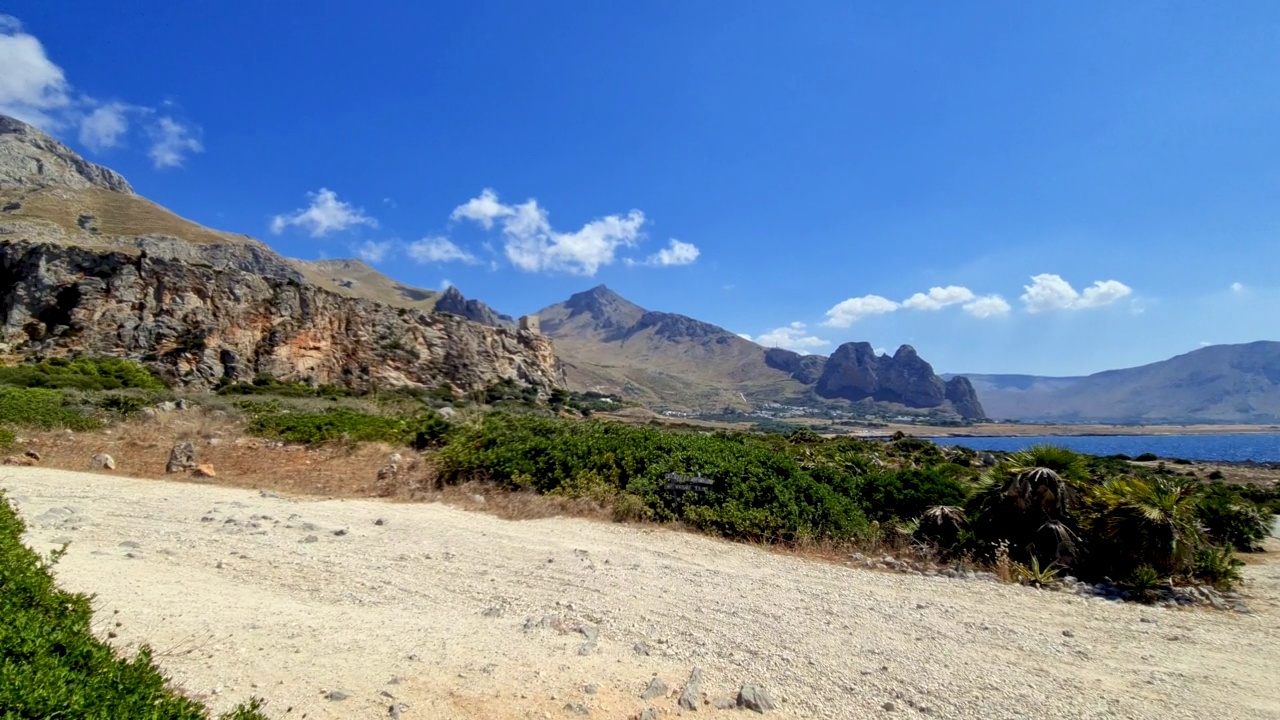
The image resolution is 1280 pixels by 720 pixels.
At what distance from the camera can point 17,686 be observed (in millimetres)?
2207

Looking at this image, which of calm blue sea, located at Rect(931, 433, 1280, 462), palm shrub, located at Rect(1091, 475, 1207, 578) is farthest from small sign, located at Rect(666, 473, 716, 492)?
calm blue sea, located at Rect(931, 433, 1280, 462)

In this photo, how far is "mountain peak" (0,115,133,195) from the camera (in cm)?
12056

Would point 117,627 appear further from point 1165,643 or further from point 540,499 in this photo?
point 1165,643

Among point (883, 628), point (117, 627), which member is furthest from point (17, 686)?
point (883, 628)

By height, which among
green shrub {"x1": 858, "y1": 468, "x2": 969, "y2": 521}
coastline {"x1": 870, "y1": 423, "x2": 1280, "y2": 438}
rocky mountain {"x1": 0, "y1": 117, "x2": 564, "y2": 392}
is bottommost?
coastline {"x1": 870, "y1": 423, "x2": 1280, "y2": 438}

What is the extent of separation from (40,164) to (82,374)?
151362mm

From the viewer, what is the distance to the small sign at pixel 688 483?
10.2 meters

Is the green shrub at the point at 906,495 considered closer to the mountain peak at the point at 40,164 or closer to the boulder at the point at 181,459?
the boulder at the point at 181,459

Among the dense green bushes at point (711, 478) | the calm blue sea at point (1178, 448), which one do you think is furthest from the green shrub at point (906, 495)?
the calm blue sea at point (1178, 448)

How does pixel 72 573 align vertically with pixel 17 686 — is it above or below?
below

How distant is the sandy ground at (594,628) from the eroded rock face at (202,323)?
3884 centimetres

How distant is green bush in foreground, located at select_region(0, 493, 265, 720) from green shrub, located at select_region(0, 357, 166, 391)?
95.9 feet

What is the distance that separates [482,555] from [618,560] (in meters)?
1.76

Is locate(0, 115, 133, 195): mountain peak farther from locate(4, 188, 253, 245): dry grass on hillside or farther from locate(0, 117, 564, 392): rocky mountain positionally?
locate(0, 117, 564, 392): rocky mountain
